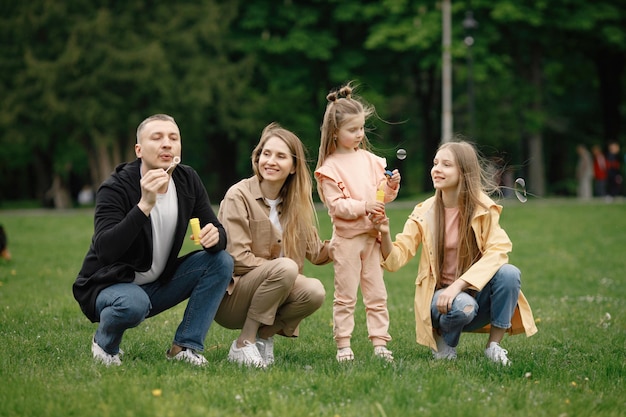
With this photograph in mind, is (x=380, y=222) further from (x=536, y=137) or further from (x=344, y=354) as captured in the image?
(x=536, y=137)

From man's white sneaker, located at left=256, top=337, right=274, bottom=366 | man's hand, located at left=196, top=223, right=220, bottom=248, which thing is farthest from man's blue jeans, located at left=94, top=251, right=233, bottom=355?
man's white sneaker, located at left=256, top=337, right=274, bottom=366

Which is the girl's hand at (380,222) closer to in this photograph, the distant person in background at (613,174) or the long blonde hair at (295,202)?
the long blonde hair at (295,202)

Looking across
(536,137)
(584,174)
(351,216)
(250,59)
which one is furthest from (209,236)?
(536,137)

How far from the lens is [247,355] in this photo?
5.51m

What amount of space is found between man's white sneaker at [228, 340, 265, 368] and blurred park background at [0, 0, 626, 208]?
21.5m

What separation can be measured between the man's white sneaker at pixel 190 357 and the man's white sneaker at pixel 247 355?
20cm

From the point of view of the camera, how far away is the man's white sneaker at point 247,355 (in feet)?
17.8

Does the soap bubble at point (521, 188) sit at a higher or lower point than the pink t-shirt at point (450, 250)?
higher

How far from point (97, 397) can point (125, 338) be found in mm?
2238

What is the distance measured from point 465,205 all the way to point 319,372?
169 centimetres

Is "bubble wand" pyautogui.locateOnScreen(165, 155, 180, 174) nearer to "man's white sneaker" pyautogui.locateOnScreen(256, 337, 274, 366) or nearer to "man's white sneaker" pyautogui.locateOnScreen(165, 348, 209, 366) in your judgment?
"man's white sneaker" pyautogui.locateOnScreen(165, 348, 209, 366)

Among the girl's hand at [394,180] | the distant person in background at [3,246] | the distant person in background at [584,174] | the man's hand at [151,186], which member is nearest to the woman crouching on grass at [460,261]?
the girl's hand at [394,180]

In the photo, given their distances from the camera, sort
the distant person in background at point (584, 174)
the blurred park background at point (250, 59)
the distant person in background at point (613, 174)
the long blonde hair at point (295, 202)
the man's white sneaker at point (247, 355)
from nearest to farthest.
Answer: the man's white sneaker at point (247, 355), the long blonde hair at point (295, 202), the distant person in background at point (613, 174), the blurred park background at point (250, 59), the distant person in background at point (584, 174)

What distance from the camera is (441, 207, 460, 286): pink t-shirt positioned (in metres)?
6.03
